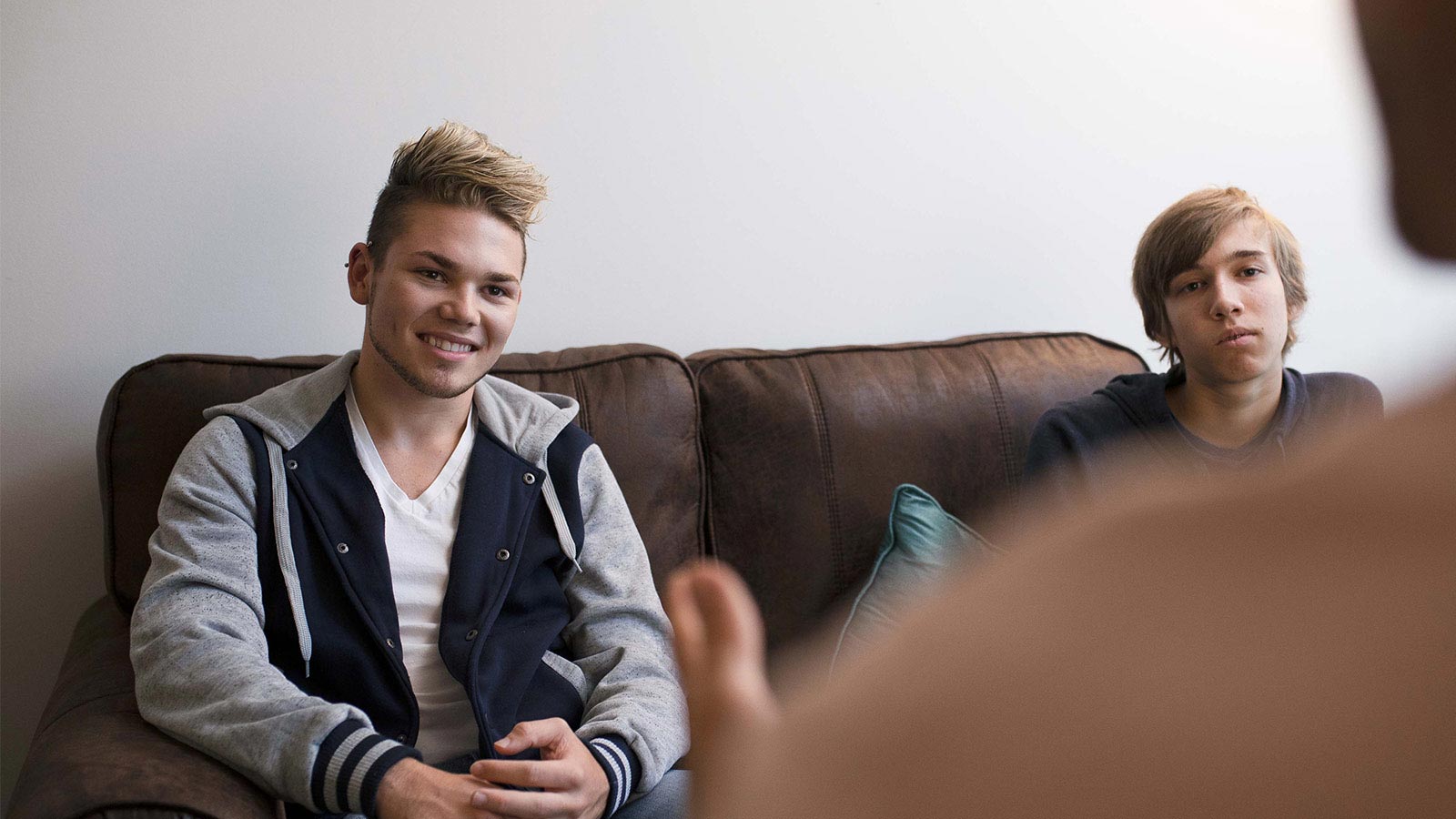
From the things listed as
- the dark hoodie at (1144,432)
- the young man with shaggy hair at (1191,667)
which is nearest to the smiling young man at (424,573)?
the dark hoodie at (1144,432)

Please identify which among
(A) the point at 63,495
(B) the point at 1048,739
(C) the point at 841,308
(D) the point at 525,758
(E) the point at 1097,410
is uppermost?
(C) the point at 841,308

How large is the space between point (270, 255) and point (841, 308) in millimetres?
1009

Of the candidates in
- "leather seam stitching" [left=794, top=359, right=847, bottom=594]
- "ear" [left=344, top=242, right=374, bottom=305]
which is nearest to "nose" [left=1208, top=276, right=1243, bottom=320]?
"leather seam stitching" [left=794, top=359, right=847, bottom=594]

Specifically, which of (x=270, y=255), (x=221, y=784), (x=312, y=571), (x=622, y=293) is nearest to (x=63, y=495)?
(x=270, y=255)

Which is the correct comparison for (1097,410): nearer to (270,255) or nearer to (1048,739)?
(270,255)

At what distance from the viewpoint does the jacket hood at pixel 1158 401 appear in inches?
66.9

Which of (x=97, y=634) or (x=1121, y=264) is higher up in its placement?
(x=1121, y=264)

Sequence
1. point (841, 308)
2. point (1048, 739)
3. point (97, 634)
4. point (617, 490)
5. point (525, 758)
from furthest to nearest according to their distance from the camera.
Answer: point (841, 308), point (617, 490), point (97, 634), point (525, 758), point (1048, 739)

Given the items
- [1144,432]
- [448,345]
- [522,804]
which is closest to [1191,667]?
[522,804]

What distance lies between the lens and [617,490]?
Result: 4.99 feet

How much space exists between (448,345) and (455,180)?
8.4 inches

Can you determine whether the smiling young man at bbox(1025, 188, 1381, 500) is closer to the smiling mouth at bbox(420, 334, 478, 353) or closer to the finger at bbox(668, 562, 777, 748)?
the smiling mouth at bbox(420, 334, 478, 353)

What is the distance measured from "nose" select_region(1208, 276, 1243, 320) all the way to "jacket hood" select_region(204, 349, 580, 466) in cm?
100

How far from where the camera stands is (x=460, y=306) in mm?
1350
